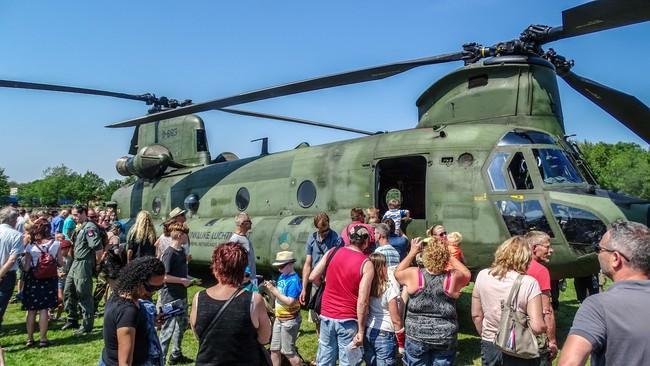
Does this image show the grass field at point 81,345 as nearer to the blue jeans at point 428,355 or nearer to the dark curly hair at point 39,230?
the dark curly hair at point 39,230

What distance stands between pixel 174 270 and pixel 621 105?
275 inches

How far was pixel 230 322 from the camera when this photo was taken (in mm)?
→ 3062

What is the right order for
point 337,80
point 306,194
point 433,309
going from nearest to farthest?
point 433,309 → point 337,80 → point 306,194

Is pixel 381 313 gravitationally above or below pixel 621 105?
below

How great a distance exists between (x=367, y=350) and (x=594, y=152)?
77.8 m

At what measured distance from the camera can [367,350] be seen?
4.54 meters

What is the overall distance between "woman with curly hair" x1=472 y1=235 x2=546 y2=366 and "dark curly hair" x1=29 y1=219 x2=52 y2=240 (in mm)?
6251

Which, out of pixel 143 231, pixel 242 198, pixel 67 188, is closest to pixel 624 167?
pixel 242 198

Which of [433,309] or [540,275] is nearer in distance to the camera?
[540,275]

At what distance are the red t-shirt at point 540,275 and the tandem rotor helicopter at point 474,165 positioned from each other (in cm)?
272

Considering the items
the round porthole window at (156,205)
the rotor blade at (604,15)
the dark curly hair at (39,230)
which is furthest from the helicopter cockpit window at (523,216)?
the round porthole window at (156,205)

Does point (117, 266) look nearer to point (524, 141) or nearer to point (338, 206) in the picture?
point (338, 206)

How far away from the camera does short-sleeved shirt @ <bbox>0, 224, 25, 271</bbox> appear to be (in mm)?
6426

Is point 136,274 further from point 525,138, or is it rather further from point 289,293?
point 525,138
